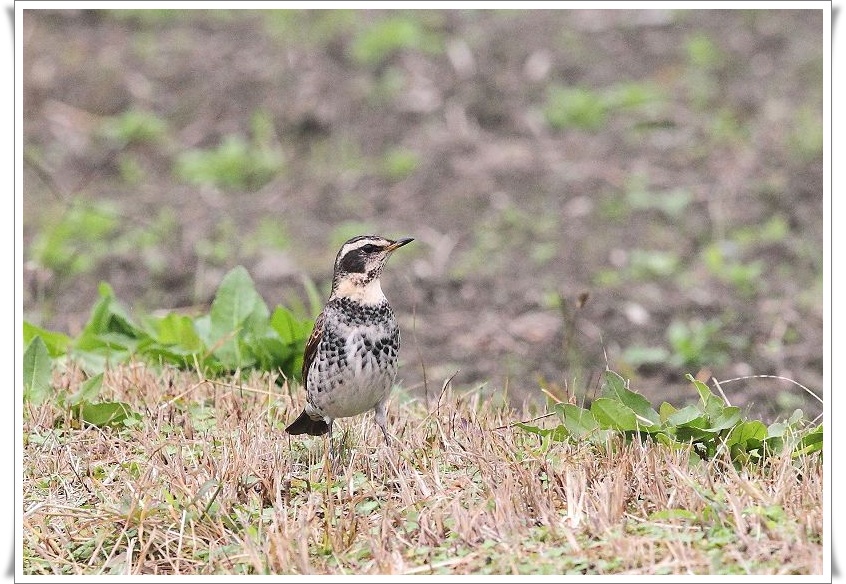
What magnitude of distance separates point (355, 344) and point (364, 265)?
16.2 inches

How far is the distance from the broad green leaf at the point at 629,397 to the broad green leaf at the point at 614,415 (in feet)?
0.47

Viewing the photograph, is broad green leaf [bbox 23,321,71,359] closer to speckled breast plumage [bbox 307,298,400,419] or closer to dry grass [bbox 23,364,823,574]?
dry grass [bbox 23,364,823,574]

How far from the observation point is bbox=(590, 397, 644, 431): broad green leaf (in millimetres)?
5480

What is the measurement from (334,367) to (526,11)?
8.92m

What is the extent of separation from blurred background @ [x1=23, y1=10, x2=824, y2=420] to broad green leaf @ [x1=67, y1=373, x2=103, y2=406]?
1.83m

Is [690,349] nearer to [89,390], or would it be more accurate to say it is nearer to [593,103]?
[89,390]

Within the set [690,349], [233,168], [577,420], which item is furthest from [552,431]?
[233,168]

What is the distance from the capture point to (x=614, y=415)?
18.0 ft

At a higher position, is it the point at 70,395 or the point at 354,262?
the point at 354,262

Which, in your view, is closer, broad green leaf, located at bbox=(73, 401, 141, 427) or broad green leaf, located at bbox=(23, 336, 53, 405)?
broad green leaf, located at bbox=(73, 401, 141, 427)

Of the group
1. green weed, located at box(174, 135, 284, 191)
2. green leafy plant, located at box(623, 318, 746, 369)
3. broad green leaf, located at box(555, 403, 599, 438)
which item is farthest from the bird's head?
green weed, located at box(174, 135, 284, 191)

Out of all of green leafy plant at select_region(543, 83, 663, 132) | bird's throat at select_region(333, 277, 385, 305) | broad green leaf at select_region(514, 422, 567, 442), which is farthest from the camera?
green leafy plant at select_region(543, 83, 663, 132)

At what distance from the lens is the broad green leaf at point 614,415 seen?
18.0 ft
